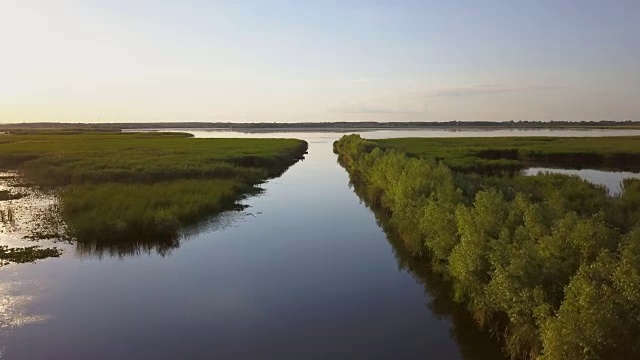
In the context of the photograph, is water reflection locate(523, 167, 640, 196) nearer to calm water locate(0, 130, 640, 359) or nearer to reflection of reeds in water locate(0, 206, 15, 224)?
calm water locate(0, 130, 640, 359)

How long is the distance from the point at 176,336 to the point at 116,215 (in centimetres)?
1246

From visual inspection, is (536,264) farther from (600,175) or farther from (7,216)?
(600,175)

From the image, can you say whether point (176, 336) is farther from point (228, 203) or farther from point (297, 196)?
point (297, 196)

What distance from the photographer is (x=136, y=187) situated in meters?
32.8

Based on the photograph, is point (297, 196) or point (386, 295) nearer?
point (386, 295)

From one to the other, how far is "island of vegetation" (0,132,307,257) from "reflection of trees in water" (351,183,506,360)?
408 inches

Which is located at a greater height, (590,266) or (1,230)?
(590,266)

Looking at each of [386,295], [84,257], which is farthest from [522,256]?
[84,257]

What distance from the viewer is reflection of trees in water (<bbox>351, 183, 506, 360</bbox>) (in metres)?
12.9

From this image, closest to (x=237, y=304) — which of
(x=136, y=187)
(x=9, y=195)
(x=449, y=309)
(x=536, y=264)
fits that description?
(x=449, y=309)

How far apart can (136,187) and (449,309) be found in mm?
23154

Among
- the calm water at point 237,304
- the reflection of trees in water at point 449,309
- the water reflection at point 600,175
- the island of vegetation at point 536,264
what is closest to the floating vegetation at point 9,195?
the calm water at point 237,304

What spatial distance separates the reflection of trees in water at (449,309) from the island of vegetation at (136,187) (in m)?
10.4

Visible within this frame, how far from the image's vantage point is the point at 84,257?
20.4m
